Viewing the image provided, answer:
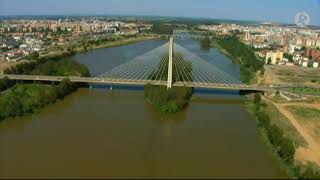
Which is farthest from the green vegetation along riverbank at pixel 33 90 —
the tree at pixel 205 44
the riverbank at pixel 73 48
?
the tree at pixel 205 44

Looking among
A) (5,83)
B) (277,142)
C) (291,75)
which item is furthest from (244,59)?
(277,142)

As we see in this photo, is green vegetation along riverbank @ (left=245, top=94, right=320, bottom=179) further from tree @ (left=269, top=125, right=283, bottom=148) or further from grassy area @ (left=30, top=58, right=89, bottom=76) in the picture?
grassy area @ (left=30, top=58, right=89, bottom=76)

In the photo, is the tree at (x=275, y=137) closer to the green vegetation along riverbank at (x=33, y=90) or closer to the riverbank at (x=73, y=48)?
the green vegetation along riverbank at (x=33, y=90)

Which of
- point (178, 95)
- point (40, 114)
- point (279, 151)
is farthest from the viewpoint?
point (178, 95)

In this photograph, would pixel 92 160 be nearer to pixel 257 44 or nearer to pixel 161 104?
pixel 161 104

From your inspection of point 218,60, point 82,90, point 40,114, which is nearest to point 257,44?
point 218,60

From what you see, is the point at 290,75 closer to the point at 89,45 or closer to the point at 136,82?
the point at 136,82
